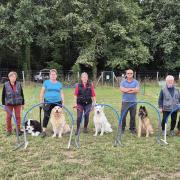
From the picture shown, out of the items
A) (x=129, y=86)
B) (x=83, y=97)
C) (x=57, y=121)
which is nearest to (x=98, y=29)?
(x=83, y=97)

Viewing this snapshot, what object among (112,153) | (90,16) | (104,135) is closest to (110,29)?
(90,16)

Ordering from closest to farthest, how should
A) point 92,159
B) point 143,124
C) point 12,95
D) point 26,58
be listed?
point 92,159 < point 12,95 < point 143,124 < point 26,58

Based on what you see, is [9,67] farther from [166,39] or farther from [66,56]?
[166,39]

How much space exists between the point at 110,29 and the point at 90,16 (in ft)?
7.02

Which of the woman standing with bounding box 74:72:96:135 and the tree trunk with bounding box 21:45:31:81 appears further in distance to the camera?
the tree trunk with bounding box 21:45:31:81

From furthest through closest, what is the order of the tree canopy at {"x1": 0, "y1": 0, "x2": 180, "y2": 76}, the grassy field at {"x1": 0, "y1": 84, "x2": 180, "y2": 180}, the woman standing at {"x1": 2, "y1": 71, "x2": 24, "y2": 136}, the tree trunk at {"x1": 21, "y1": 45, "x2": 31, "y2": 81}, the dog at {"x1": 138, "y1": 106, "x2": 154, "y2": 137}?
1. the tree trunk at {"x1": 21, "y1": 45, "x2": 31, "y2": 81}
2. the tree canopy at {"x1": 0, "y1": 0, "x2": 180, "y2": 76}
3. the dog at {"x1": 138, "y1": 106, "x2": 154, "y2": 137}
4. the woman standing at {"x1": 2, "y1": 71, "x2": 24, "y2": 136}
5. the grassy field at {"x1": 0, "y1": 84, "x2": 180, "y2": 180}

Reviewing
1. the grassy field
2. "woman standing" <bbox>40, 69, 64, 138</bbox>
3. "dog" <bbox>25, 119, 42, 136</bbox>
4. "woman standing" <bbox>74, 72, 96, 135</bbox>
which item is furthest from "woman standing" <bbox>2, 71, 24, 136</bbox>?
"woman standing" <bbox>74, 72, 96, 135</bbox>

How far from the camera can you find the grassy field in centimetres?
632

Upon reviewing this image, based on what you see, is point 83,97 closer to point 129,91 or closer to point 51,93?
point 51,93

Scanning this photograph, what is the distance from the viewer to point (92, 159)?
7.27 m

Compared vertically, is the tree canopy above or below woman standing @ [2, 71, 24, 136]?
above

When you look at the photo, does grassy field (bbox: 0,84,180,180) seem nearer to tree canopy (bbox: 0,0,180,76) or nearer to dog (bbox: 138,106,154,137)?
dog (bbox: 138,106,154,137)

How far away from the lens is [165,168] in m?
6.66

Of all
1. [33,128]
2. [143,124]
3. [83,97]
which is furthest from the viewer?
[83,97]
